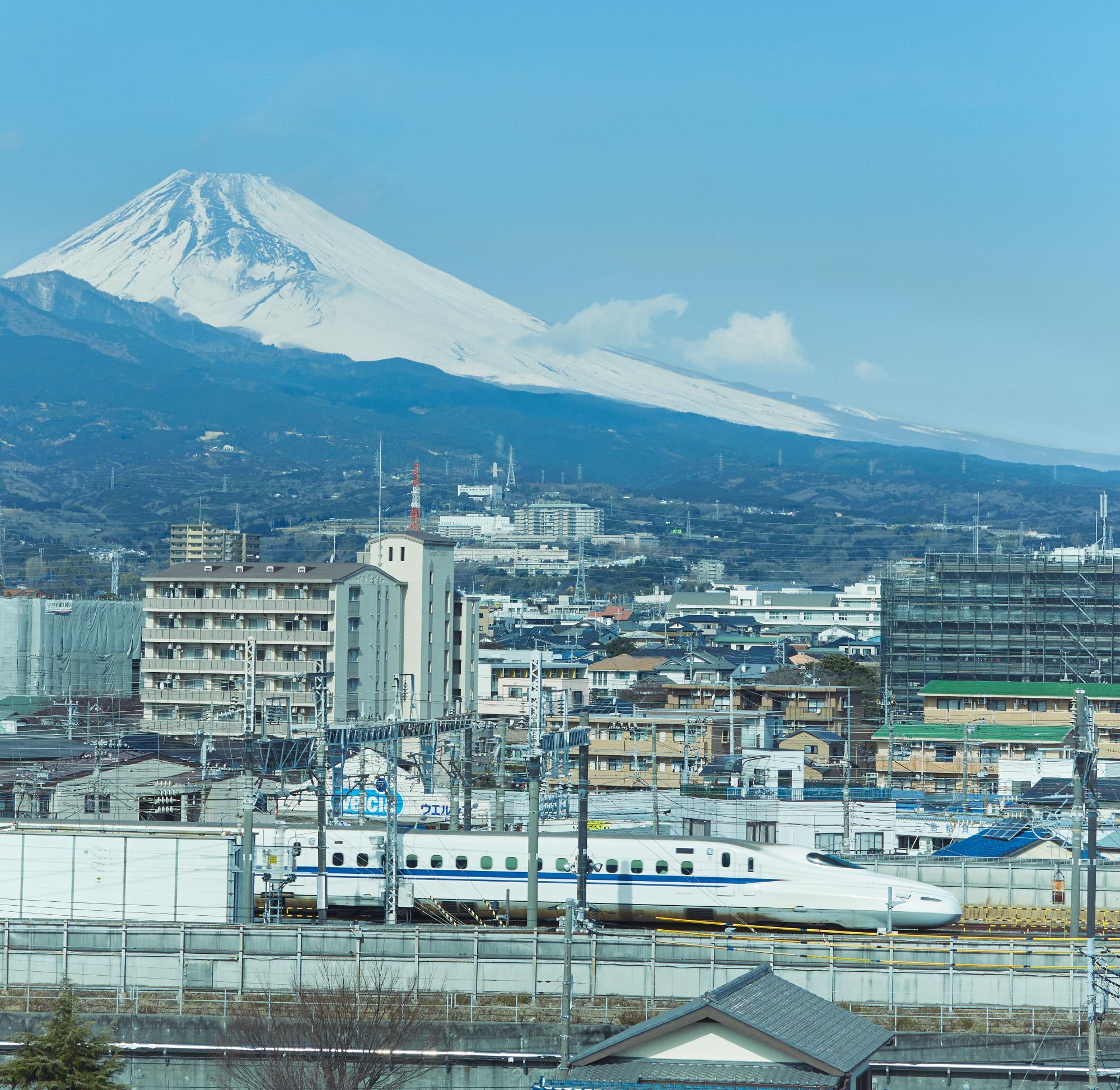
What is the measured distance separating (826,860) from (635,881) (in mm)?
2413

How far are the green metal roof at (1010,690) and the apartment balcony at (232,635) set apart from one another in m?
18.1

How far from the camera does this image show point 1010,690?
48188 mm

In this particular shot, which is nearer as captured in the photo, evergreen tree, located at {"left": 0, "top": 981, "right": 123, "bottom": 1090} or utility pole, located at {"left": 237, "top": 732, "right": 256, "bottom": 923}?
evergreen tree, located at {"left": 0, "top": 981, "right": 123, "bottom": 1090}

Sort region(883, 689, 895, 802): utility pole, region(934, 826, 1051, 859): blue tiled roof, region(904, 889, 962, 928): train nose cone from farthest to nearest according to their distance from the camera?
region(883, 689, 895, 802): utility pole
region(934, 826, 1051, 859): blue tiled roof
region(904, 889, 962, 928): train nose cone

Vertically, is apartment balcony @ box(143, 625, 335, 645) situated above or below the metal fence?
above

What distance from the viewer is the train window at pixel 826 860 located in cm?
2117

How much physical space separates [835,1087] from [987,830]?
18900mm

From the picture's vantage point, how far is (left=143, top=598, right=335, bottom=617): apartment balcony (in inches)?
2025

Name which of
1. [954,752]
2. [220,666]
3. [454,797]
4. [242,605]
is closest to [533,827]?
[454,797]

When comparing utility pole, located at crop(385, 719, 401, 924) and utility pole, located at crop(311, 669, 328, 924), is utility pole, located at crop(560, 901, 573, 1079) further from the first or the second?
utility pole, located at crop(385, 719, 401, 924)

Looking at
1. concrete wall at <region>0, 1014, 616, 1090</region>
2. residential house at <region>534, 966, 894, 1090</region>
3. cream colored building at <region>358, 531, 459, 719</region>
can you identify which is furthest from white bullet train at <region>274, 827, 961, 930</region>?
cream colored building at <region>358, 531, 459, 719</region>

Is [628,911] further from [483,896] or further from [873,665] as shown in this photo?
[873,665]

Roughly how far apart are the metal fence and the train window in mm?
4659

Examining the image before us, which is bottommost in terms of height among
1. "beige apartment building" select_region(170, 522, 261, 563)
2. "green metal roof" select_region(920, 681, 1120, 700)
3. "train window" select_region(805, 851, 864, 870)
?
"train window" select_region(805, 851, 864, 870)
